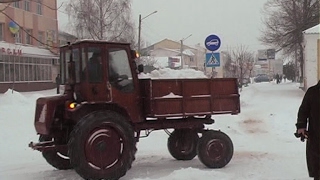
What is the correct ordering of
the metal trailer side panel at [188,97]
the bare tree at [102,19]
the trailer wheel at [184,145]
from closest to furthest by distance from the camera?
1. the metal trailer side panel at [188,97]
2. the trailer wheel at [184,145]
3. the bare tree at [102,19]

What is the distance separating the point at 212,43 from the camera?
54.8 feet

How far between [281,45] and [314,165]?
35.0m

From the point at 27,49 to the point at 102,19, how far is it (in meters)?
7.09

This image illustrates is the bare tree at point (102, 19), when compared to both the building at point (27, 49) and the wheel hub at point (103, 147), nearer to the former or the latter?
the building at point (27, 49)

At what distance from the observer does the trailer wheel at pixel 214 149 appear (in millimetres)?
9891

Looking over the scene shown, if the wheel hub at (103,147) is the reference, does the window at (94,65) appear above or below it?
above

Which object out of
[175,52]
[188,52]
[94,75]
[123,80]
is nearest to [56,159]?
[94,75]

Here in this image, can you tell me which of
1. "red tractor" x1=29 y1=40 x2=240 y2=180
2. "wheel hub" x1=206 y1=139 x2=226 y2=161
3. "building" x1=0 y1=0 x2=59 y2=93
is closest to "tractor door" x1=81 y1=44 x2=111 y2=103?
"red tractor" x1=29 y1=40 x2=240 y2=180

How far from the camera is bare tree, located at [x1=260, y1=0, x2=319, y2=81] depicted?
3752 centimetres

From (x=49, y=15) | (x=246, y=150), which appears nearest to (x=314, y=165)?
(x=246, y=150)

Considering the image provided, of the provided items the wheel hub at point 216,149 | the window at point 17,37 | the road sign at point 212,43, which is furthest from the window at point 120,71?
the window at point 17,37

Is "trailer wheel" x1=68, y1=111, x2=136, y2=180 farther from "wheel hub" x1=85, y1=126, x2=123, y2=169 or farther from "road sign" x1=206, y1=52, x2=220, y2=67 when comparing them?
"road sign" x1=206, y1=52, x2=220, y2=67

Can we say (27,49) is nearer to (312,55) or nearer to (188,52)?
(312,55)

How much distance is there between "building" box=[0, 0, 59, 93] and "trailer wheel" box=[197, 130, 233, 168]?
90.0 ft
